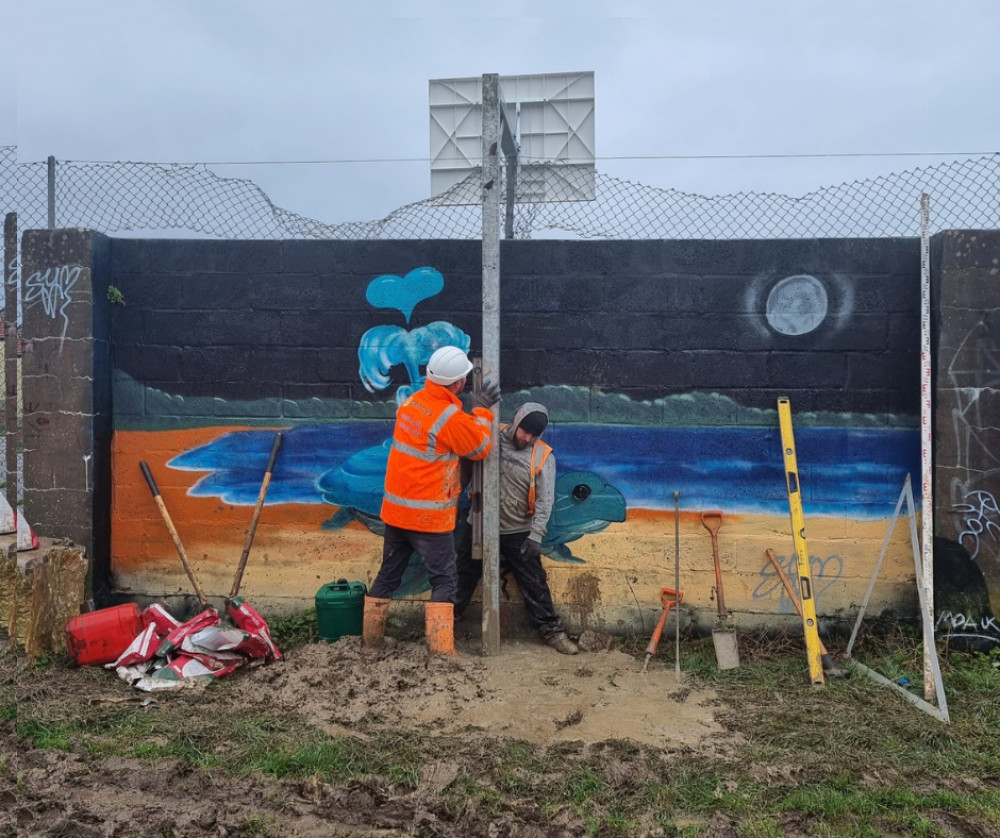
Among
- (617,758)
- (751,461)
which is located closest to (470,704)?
(617,758)

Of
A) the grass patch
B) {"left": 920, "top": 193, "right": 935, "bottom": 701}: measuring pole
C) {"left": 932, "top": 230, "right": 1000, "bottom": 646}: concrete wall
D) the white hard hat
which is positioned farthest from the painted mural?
the grass patch

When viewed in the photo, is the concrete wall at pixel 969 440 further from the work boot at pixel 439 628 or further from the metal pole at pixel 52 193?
the metal pole at pixel 52 193

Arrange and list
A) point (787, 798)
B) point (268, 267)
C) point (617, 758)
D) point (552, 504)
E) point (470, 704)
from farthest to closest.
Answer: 1. point (268, 267)
2. point (552, 504)
3. point (470, 704)
4. point (617, 758)
5. point (787, 798)

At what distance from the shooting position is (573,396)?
18.2 ft

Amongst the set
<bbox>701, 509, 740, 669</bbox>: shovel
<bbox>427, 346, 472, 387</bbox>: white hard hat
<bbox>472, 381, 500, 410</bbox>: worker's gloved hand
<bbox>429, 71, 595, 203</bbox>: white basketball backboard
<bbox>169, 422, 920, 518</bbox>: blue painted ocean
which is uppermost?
<bbox>429, 71, 595, 203</bbox>: white basketball backboard

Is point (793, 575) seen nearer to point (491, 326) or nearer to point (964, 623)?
point (964, 623)

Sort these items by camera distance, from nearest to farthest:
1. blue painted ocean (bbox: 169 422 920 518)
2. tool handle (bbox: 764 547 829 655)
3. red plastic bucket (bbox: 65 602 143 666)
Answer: red plastic bucket (bbox: 65 602 143 666) → tool handle (bbox: 764 547 829 655) → blue painted ocean (bbox: 169 422 920 518)

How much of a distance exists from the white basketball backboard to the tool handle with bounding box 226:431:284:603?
6.56ft

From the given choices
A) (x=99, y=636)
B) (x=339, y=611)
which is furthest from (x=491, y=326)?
(x=99, y=636)

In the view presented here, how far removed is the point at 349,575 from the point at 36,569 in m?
1.87

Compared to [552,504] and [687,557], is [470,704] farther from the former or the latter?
[687,557]

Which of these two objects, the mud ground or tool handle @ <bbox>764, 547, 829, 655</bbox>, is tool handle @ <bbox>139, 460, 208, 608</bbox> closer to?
the mud ground

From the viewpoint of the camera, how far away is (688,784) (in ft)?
11.8

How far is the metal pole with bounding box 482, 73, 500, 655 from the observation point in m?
5.03
